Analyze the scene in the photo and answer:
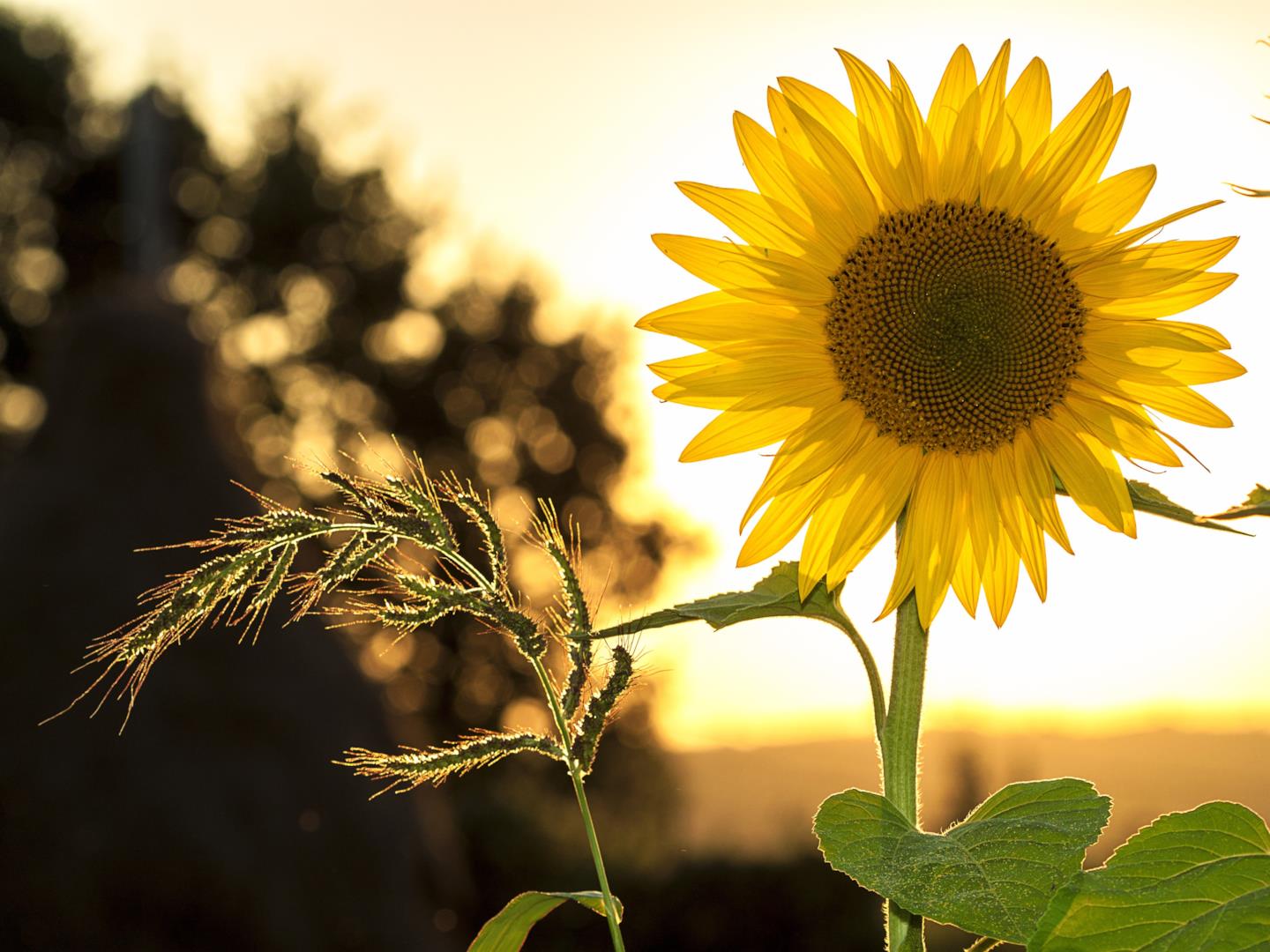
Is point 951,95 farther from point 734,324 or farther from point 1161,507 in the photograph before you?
point 1161,507

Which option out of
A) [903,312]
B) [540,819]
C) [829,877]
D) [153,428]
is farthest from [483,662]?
[903,312]

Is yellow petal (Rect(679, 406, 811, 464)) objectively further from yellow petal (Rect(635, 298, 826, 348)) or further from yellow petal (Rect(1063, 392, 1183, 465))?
yellow petal (Rect(1063, 392, 1183, 465))

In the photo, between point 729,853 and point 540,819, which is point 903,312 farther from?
point 540,819

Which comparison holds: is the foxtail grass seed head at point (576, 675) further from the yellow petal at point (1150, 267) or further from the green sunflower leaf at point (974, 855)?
the yellow petal at point (1150, 267)

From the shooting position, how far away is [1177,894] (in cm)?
114

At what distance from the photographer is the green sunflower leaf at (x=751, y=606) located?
4.25ft

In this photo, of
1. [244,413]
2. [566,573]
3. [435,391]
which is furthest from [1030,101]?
[435,391]

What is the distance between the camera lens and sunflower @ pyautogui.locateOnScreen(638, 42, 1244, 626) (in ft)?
5.11

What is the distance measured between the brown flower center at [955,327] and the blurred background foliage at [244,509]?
0.47 metres

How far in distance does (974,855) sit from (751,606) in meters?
0.31

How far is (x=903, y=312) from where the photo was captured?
1.73 metres

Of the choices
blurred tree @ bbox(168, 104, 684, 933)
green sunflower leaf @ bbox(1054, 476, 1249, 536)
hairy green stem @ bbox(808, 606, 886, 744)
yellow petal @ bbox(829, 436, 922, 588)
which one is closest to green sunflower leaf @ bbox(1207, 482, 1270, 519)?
green sunflower leaf @ bbox(1054, 476, 1249, 536)

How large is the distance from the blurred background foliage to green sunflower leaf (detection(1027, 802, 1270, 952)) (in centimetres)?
46

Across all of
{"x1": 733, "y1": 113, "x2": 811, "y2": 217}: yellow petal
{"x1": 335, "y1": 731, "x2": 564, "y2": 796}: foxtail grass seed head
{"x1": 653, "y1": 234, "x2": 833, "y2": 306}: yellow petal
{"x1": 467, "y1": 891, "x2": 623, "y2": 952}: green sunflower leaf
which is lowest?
{"x1": 467, "y1": 891, "x2": 623, "y2": 952}: green sunflower leaf
